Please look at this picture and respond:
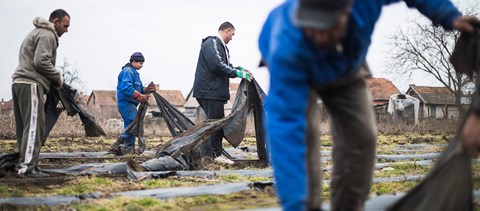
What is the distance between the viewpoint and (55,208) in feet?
14.6

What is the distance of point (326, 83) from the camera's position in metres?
2.70

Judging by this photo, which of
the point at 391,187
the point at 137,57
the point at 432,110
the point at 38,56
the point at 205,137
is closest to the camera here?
the point at 391,187

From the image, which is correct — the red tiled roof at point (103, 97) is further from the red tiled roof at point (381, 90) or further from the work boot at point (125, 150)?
the work boot at point (125, 150)

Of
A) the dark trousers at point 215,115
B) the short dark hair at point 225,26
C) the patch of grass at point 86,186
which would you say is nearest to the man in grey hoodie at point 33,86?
the patch of grass at point 86,186

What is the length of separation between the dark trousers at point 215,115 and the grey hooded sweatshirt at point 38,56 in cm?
239

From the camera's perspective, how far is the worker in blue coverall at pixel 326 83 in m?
2.32

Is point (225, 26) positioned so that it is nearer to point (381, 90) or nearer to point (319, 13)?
point (319, 13)

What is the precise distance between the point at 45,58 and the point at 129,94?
3745 mm

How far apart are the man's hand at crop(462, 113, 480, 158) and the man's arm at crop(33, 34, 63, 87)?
4944 mm

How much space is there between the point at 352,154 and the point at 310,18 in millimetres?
1029

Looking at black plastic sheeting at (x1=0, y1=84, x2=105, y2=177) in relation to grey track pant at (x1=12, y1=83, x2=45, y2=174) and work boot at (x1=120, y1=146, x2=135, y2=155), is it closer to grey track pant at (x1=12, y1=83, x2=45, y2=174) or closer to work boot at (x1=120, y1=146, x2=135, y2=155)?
grey track pant at (x1=12, y1=83, x2=45, y2=174)

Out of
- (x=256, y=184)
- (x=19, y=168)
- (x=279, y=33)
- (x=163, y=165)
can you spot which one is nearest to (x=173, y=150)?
(x=163, y=165)

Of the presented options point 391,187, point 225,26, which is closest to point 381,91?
point 225,26

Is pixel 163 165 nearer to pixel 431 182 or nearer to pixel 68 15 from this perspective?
pixel 68 15
